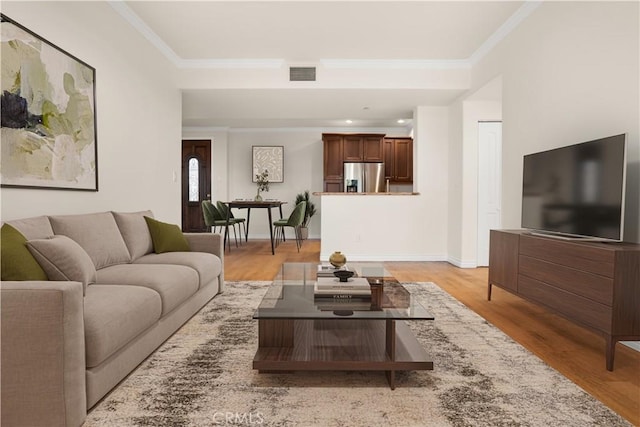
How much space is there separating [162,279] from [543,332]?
8.53 feet

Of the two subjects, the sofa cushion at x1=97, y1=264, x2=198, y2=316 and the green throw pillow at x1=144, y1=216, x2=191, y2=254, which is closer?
the sofa cushion at x1=97, y1=264, x2=198, y2=316

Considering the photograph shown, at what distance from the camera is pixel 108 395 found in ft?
5.82

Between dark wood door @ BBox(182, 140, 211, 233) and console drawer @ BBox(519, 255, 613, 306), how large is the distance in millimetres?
7208

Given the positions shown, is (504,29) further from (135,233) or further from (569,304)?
(135,233)

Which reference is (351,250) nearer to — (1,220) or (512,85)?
(512,85)

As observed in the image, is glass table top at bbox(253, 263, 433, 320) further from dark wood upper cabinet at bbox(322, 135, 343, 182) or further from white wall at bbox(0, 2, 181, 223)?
dark wood upper cabinet at bbox(322, 135, 343, 182)

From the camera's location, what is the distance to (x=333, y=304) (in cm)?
200

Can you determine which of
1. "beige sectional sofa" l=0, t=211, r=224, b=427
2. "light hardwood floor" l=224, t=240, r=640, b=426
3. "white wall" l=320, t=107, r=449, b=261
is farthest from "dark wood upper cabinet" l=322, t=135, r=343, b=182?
"beige sectional sofa" l=0, t=211, r=224, b=427

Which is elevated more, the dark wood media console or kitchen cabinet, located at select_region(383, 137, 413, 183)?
kitchen cabinet, located at select_region(383, 137, 413, 183)

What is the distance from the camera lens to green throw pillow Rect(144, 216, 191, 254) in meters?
3.39

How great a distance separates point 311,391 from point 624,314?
5.55ft

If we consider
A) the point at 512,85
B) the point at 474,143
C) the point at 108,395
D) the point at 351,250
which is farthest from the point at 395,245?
the point at 108,395

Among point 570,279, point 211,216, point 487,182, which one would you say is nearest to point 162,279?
point 570,279

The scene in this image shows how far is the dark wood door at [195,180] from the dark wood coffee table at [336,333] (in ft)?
22.6
